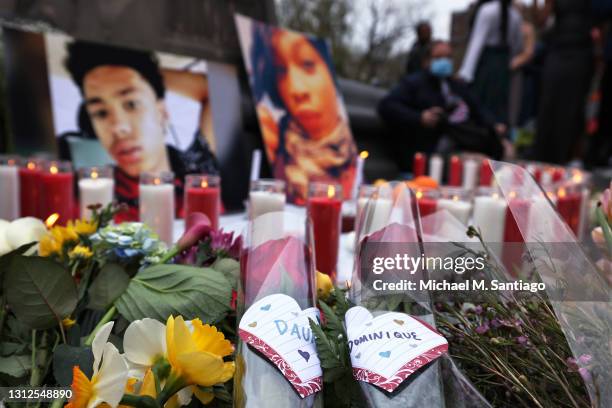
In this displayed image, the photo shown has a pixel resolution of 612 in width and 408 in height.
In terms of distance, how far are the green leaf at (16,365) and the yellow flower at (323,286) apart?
294mm

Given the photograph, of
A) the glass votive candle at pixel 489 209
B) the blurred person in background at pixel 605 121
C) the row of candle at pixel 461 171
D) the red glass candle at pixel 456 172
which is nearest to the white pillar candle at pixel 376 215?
the glass votive candle at pixel 489 209

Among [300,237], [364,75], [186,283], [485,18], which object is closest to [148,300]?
[186,283]

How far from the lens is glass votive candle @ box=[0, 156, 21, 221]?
4.07ft

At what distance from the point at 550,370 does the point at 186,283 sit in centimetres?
36

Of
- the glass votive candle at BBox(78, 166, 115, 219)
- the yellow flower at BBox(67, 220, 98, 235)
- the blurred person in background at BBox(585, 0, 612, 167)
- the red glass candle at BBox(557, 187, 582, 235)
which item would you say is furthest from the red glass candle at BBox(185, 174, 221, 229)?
the blurred person in background at BBox(585, 0, 612, 167)

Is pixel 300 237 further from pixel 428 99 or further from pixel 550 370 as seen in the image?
pixel 428 99

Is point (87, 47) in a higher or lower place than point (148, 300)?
higher

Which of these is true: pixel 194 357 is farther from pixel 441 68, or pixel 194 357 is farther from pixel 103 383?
pixel 441 68

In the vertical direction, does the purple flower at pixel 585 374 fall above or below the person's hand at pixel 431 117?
below

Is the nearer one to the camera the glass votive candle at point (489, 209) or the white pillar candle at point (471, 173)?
the glass votive candle at point (489, 209)

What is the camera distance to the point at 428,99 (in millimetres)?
3477

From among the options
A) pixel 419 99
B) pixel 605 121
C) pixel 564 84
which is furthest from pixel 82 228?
pixel 605 121

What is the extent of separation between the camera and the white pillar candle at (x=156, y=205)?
1184 millimetres

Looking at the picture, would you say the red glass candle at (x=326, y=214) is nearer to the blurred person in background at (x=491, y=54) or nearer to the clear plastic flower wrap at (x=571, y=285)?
the clear plastic flower wrap at (x=571, y=285)
